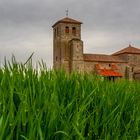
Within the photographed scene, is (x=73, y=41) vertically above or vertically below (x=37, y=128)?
above

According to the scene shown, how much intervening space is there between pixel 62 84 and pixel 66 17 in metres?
66.0

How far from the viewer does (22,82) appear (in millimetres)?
2201

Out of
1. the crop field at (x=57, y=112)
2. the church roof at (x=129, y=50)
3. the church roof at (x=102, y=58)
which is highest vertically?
the church roof at (x=129, y=50)

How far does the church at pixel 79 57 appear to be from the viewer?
61.5 m

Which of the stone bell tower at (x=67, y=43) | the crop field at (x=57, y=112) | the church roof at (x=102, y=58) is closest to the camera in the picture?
the crop field at (x=57, y=112)

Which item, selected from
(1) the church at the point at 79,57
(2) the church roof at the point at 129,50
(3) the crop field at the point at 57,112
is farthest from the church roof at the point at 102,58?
(3) the crop field at the point at 57,112

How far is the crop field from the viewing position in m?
1.42

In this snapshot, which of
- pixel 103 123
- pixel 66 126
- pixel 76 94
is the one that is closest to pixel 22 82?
pixel 76 94

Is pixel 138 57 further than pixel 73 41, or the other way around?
pixel 138 57

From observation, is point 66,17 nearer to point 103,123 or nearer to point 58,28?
point 58,28

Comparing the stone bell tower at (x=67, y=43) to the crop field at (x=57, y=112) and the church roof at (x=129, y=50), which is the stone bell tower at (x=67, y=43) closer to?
the church roof at (x=129, y=50)

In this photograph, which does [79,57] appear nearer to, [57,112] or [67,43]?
[67,43]

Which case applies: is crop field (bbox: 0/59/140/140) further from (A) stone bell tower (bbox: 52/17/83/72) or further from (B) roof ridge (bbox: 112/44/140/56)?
(B) roof ridge (bbox: 112/44/140/56)

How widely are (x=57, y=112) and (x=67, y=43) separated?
6256cm
